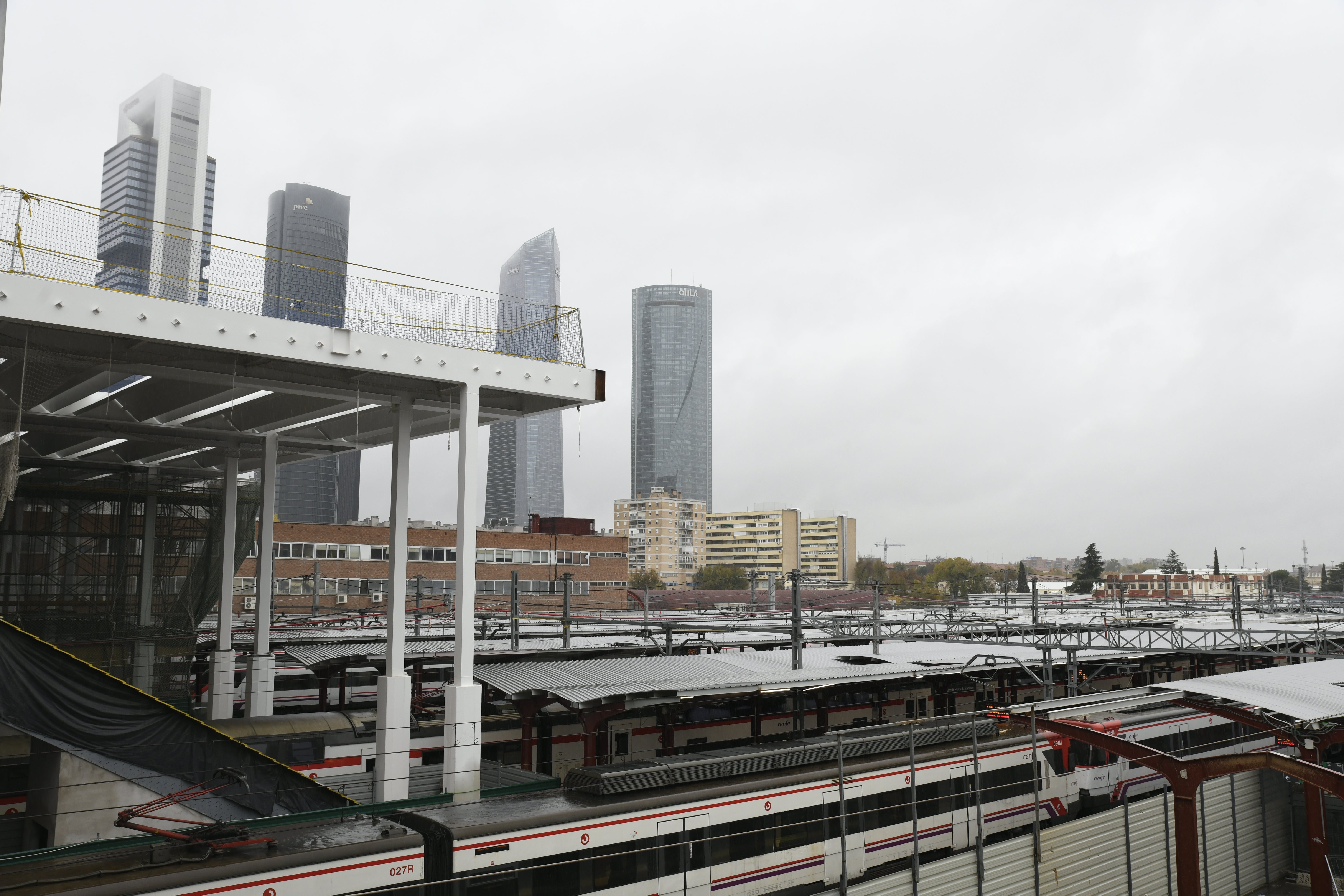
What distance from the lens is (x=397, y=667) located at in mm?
16250

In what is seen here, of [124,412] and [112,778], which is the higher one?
[124,412]

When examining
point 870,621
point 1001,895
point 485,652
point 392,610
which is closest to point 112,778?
point 392,610

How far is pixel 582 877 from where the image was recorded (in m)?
13.0

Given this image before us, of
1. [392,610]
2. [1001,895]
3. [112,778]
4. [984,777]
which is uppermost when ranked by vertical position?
[392,610]

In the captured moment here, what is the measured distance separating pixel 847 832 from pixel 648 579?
125m

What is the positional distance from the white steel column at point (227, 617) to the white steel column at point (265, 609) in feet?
1.64

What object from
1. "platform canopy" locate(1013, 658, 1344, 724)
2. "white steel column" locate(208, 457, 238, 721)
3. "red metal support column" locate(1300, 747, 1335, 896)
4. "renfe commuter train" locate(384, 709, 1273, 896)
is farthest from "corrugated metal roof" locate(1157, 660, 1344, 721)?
"white steel column" locate(208, 457, 238, 721)

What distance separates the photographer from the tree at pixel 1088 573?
422 feet

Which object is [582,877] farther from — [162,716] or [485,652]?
[485,652]

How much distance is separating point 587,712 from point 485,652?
849 cm

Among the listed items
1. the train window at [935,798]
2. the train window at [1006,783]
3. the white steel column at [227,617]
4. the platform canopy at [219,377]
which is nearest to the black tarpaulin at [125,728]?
the platform canopy at [219,377]

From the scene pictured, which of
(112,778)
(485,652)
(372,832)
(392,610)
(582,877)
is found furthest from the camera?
(485,652)

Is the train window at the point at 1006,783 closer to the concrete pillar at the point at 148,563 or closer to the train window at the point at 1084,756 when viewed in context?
the train window at the point at 1084,756

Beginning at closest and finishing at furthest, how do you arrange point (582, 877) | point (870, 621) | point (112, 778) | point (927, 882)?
1. point (582, 877)
2. point (112, 778)
3. point (927, 882)
4. point (870, 621)
